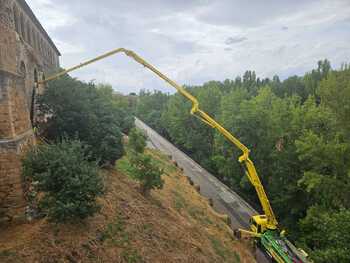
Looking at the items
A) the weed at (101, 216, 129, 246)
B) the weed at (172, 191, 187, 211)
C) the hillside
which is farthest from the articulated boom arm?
the weed at (101, 216, 129, 246)

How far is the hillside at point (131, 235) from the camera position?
872cm

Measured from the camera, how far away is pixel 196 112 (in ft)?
56.6

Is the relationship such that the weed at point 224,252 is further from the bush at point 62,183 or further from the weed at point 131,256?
the bush at point 62,183

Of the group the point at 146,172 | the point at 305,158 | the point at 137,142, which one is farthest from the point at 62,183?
the point at 305,158

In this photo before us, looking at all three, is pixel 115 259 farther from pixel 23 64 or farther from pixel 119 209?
pixel 23 64

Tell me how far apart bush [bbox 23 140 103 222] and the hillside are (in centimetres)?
80

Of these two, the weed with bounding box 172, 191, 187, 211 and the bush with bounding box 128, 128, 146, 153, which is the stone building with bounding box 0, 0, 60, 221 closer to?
the bush with bounding box 128, 128, 146, 153

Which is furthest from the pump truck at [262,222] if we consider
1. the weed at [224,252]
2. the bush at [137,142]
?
the bush at [137,142]

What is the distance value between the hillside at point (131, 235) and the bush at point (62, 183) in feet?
2.63

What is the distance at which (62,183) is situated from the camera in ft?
30.4

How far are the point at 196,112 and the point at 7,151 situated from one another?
421 inches

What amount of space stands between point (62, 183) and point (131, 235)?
3773mm

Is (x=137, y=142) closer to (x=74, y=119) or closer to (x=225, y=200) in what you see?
(x=74, y=119)

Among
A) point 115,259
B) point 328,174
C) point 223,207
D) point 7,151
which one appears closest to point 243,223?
point 223,207
